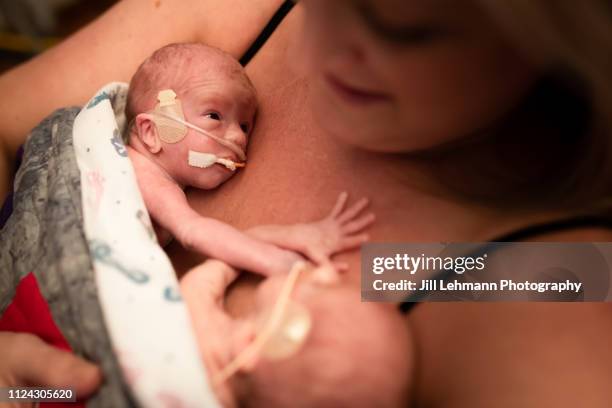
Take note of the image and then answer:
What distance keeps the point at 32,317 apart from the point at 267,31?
0.65 metres

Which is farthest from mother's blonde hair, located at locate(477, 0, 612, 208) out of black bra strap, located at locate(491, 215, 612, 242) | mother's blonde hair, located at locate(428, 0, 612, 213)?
black bra strap, located at locate(491, 215, 612, 242)

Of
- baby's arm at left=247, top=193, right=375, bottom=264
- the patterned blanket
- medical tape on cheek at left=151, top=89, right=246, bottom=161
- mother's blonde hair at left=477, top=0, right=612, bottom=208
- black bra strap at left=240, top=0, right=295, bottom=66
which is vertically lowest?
the patterned blanket

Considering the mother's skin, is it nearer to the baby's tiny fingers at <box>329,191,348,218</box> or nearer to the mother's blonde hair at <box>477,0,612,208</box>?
the baby's tiny fingers at <box>329,191,348,218</box>

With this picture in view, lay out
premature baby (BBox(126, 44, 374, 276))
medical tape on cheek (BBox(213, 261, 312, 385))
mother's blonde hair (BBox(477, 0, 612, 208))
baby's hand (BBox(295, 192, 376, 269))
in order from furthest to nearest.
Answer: premature baby (BBox(126, 44, 374, 276)), baby's hand (BBox(295, 192, 376, 269)), medical tape on cheek (BBox(213, 261, 312, 385)), mother's blonde hair (BBox(477, 0, 612, 208))

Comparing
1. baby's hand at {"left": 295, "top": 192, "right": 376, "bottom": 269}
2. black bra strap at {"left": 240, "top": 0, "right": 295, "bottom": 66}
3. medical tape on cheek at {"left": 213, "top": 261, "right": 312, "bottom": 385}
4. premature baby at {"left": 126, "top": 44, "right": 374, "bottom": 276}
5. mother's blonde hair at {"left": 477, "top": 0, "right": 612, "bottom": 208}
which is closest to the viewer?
mother's blonde hair at {"left": 477, "top": 0, "right": 612, "bottom": 208}

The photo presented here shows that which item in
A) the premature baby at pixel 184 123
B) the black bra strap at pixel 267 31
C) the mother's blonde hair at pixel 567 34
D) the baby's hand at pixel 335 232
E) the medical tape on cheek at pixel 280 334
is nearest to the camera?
the mother's blonde hair at pixel 567 34

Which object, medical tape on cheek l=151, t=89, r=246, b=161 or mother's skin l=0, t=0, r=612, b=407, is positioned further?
medical tape on cheek l=151, t=89, r=246, b=161

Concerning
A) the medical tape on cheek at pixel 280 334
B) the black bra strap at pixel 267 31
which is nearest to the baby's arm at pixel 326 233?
the medical tape on cheek at pixel 280 334

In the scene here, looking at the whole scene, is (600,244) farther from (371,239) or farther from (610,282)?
(371,239)

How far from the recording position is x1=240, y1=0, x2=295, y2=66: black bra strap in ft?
3.29

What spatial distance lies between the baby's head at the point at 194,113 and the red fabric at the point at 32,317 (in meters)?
0.32

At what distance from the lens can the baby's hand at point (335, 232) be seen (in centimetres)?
70

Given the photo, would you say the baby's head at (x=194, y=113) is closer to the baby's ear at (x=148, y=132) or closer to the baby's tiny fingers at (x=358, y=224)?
the baby's ear at (x=148, y=132)

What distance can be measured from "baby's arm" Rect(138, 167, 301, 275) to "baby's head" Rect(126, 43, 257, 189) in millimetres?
53
